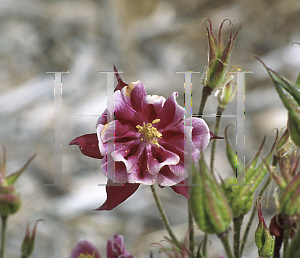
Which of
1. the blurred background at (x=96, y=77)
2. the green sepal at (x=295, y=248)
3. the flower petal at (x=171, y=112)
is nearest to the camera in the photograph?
the green sepal at (x=295, y=248)

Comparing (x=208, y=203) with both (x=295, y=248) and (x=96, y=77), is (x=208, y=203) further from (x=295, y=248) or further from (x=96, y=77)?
(x=96, y=77)

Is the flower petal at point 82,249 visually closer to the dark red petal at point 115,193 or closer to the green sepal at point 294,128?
the dark red petal at point 115,193

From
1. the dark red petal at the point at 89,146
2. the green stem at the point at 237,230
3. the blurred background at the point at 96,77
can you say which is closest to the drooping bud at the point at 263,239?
the green stem at the point at 237,230

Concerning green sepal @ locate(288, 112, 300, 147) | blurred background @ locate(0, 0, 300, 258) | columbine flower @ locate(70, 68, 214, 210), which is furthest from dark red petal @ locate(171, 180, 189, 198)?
blurred background @ locate(0, 0, 300, 258)

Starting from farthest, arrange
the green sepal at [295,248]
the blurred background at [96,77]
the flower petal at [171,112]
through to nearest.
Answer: the blurred background at [96,77], the flower petal at [171,112], the green sepal at [295,248]

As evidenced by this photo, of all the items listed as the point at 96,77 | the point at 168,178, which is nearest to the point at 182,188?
the point at 168,178

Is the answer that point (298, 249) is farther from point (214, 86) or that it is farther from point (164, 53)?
point (164, 53)
